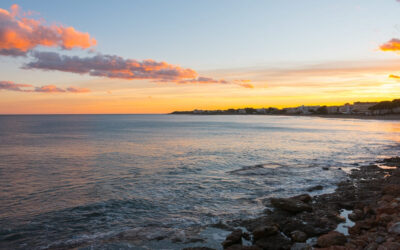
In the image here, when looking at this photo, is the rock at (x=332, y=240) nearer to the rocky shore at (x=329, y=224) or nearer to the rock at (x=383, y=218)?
the rocky shore at (x=329, y=224)

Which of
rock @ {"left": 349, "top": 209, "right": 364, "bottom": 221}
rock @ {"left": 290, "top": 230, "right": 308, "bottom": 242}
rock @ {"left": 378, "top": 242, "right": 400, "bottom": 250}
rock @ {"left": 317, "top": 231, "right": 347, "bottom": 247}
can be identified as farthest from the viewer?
rock @ {"left": 349, "top": 209, "right": 364, "bottom": 221}

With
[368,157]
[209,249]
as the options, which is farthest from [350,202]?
[368,157]

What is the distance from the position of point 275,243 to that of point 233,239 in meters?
1.33

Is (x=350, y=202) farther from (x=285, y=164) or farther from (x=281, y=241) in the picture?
(x=285, y=164)

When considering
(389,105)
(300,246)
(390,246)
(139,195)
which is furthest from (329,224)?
(389,105)

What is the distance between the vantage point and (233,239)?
29.7 feet

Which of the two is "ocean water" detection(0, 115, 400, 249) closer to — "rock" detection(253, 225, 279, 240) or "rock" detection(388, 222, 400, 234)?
"rock" detection(253, 225, 279, 240)

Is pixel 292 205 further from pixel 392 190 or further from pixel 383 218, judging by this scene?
pixel 392 190

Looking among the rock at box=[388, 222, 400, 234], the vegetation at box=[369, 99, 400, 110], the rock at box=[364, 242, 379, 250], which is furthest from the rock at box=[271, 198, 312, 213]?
the vegetation at box=[369, 99, 400, 110]

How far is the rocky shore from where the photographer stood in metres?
8.36

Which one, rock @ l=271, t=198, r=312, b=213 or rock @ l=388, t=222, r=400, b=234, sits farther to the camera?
rock @ l=271, t=198, r=312, b=213

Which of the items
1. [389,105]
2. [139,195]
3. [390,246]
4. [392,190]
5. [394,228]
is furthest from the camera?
[389,105]

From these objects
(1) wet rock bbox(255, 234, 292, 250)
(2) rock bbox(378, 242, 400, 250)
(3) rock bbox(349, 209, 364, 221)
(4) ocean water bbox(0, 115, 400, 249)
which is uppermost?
(2) rock bbox(378, 242, 400, 250)

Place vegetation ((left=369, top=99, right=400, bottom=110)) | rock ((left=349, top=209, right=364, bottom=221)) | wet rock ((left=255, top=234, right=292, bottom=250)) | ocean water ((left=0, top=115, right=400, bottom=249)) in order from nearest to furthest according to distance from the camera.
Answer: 1. wet rock ((left=255, top=234, right=292, bottom=250))
2. ocean water ((left=0, top=115, right=400, bottom=249))
3. rock ((left=349, top=209, right=364, bottom=221))
4. vegetation ((left=369, top=99, right=400, bottom=110))
